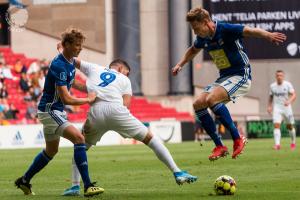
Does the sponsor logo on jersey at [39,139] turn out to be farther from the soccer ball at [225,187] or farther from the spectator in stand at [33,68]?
the soccer ball at [225,187]

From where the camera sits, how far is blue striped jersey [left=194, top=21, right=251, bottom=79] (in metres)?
14.2

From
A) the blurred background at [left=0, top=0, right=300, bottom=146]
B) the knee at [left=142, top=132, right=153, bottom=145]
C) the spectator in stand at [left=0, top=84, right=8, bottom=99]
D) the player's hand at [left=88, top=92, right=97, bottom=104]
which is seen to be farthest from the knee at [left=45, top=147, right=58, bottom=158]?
the blurred background at [left=0, top=0, right=300, bottom=146]

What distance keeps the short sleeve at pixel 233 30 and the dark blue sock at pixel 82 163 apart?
3144mm

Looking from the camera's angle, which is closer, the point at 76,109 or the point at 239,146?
the point at 239,146

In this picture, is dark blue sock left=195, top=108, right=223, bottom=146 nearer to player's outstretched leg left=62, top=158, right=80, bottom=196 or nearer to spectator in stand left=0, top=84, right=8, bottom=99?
player's outstretched leg left=62, top=158, right=80, bottom=196

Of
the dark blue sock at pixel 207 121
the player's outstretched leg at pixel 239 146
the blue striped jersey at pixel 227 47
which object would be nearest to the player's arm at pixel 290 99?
the blue striped jersey at pixel 227 47

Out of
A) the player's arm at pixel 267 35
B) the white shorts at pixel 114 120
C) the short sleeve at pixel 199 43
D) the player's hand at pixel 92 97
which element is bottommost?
the white shorts at pixel 114 120

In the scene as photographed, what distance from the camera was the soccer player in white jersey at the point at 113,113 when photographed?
12.4 metres

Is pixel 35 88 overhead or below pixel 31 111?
overhead

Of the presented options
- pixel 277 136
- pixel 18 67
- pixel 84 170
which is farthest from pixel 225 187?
pixel 18 67

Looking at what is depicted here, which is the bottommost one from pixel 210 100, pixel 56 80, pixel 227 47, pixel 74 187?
pixel 74 187

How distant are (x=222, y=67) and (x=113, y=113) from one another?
2.80 m

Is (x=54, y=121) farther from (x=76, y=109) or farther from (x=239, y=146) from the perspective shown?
(x=76, y=109)

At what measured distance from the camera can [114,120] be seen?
12.5m
